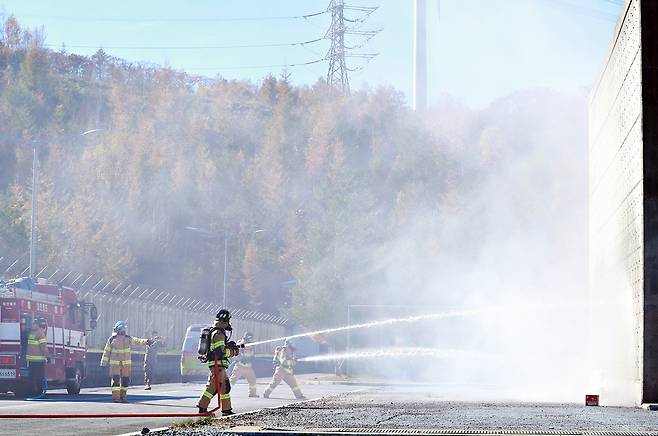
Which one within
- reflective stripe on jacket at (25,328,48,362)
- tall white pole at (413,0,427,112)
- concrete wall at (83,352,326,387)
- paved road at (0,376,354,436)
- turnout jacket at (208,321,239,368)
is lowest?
concrete wall at (83,352,326,387)

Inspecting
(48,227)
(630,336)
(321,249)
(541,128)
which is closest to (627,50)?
(630,336)

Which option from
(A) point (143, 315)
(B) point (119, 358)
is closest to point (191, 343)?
(A) point (143, 315)

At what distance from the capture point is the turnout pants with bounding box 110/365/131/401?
2408cm

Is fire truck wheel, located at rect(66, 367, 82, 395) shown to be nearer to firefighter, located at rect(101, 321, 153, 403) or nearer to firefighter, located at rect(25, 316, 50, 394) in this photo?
firefighter, located at rect(25, 316, 50, 394)

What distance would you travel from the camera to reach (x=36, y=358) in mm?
26953

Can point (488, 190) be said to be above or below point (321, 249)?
above

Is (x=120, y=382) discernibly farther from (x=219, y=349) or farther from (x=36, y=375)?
(x=219, y=349)

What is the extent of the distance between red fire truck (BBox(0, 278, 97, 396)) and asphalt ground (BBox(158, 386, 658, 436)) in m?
9.93

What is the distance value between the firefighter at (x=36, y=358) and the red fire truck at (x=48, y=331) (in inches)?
5.5

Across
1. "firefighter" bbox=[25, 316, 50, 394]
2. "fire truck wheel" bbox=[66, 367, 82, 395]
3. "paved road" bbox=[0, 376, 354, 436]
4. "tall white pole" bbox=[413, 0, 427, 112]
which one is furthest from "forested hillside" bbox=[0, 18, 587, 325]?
"paved road" bbox=[0, 376, 354, 436]

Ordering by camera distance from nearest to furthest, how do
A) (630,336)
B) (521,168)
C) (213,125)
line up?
(630,336) < (521,168) < (213,125)

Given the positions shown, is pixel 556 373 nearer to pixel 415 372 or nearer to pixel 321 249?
pixel 415 372

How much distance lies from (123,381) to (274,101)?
131303 mm

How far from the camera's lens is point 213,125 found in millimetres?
132000
